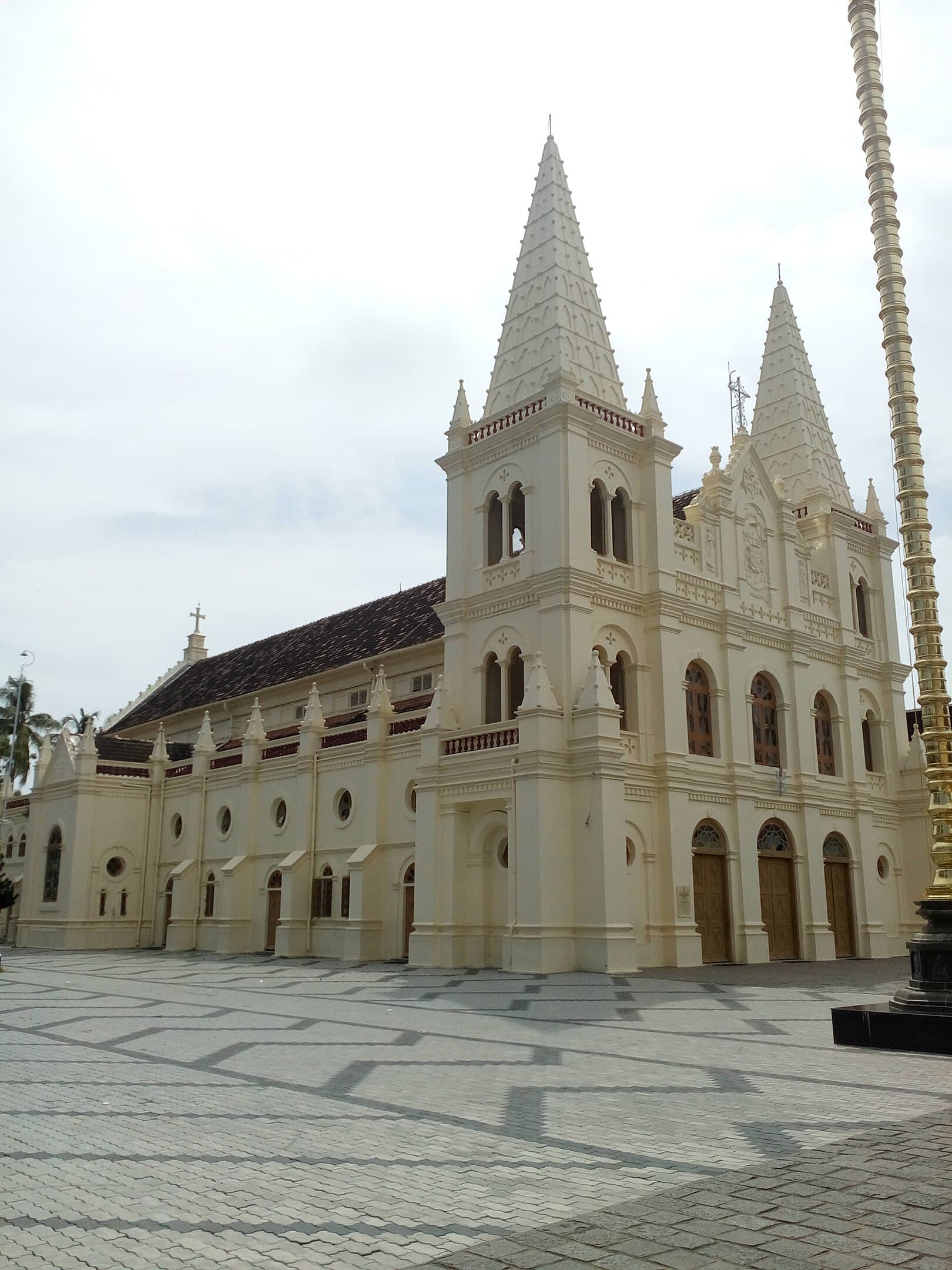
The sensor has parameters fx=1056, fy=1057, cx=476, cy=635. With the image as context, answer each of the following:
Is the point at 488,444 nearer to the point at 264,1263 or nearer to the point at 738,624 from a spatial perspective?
the point at 738,624

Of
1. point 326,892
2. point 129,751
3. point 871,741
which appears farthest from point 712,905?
point 129,751

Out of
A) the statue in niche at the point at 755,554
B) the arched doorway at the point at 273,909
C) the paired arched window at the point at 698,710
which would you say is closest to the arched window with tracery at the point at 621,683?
the paired arched window at the point at 698,710

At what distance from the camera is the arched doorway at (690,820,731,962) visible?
91.2ft

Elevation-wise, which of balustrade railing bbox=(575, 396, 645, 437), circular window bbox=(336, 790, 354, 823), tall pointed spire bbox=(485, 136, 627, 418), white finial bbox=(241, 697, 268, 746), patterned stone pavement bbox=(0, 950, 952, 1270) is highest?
tall pointed spire bbox=(485, 136, 627, 418)

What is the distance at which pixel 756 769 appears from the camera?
99.7 ft

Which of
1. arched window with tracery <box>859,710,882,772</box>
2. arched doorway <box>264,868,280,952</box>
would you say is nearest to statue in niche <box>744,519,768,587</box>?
arched window with tracery <box>859,710,882,772</box>

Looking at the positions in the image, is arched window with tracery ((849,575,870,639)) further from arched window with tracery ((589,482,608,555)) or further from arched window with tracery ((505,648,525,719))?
arched window with tracery ((505,648,525,719))

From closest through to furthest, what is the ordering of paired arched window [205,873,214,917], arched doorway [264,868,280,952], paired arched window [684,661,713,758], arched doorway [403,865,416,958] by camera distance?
paired arched window [684,661,713,758] < arched doorway [403,865,416,958] < arched doorway [264,868,280,952] < paired arched window [205,873,214,917]

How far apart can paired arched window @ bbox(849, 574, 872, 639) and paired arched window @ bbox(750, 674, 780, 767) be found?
21.4 feet

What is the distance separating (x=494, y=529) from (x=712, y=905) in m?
11.9

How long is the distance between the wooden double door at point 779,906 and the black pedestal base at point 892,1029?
17.7 meters

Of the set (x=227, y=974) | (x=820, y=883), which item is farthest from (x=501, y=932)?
(x=820, y=883)

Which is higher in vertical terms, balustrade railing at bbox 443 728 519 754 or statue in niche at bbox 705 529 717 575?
statue in niche at bbox 705 529 717 575

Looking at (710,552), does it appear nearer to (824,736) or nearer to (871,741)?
(824,736)
